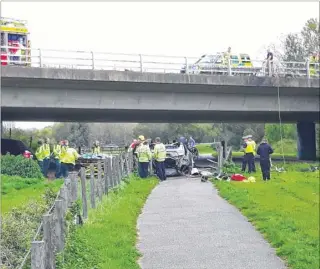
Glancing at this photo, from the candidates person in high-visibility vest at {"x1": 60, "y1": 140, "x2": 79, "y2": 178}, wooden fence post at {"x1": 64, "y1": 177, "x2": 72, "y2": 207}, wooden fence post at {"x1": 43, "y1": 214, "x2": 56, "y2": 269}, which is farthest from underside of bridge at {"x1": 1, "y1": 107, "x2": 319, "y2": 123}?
wooden fence post at {"x1": 43, "y1": 214, "x2": 56, "y2": 269}

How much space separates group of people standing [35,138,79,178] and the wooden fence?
2.40m

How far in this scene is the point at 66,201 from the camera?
920cm

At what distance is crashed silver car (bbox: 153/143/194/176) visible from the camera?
24.8 metres

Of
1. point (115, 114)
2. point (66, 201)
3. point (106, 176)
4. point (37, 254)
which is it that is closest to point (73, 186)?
point (66, 201)

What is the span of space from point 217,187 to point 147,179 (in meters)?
3.74

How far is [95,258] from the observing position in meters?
8.61

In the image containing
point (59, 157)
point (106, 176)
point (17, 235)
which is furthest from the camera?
point (59, 157)

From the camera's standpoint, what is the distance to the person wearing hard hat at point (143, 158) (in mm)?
21984

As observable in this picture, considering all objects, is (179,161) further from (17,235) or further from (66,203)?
(17,235)

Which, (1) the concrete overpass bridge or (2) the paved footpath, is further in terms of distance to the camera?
(1) the concrete overpass bridge

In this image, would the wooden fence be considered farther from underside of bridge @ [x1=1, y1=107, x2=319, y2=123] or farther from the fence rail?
underside of bridge @ [x1=1, y1=107, x2=319, y2=123]

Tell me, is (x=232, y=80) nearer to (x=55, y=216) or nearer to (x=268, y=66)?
(x=268, y=66)

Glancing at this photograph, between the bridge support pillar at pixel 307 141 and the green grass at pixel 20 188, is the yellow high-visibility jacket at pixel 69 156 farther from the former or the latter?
the bridge support pillar at pixel 307 141

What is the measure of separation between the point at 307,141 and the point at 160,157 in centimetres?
2431
